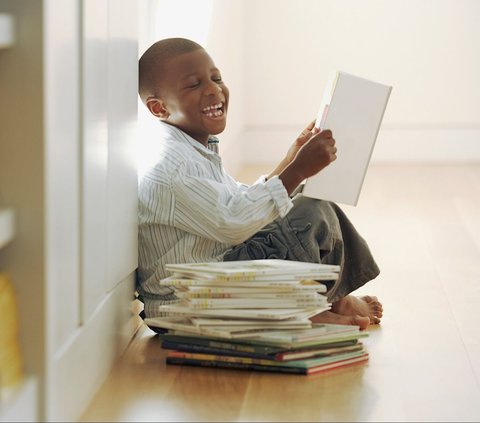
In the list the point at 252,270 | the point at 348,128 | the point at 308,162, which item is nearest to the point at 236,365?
the point at 252,270

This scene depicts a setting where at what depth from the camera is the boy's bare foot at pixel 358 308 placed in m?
2.00

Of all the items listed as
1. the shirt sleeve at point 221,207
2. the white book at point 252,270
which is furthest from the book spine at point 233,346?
the shirt sleeve at point 221,207

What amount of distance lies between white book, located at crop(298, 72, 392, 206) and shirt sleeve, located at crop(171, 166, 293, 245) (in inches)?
7.5

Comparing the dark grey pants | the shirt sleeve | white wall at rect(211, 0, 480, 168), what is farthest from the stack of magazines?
white wall at rect(211, 0, 480, 168)

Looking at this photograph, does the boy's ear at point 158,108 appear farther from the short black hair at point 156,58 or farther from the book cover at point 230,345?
the book cover at point 230,345

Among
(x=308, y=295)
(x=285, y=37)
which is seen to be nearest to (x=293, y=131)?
(x=285, y=37)

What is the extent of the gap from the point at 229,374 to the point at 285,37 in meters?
3.71

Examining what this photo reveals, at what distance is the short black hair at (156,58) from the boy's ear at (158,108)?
2cm

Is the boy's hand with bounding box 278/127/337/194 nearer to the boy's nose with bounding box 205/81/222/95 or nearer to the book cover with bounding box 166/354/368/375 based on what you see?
the boy's nose with bounding box 205/81/222/95

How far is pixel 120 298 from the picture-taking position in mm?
1734

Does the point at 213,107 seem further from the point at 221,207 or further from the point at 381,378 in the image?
the point at 381,378

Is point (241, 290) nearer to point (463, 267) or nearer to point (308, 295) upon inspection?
point (308, 295)

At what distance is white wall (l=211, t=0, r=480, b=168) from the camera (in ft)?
16.5

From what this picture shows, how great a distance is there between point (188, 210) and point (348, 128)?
0.40 metres
